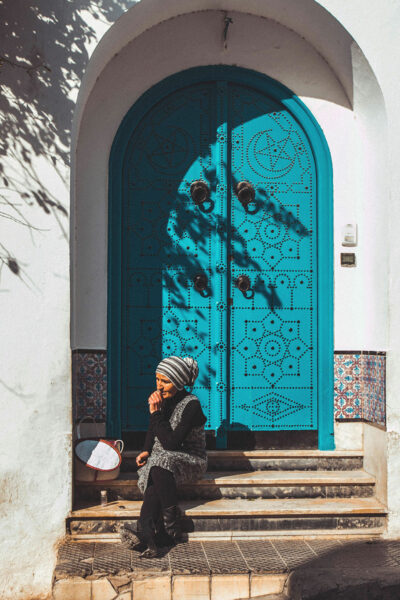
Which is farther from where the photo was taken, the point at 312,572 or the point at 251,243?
the point at 251,243

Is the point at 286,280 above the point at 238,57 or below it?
below

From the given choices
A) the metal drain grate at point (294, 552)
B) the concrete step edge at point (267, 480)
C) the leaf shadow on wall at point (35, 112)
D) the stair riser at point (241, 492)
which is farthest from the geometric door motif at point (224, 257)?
the metal drain grate at point (294, 552)

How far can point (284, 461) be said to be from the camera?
215 inches

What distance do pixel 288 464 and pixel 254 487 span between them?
45 centimetres

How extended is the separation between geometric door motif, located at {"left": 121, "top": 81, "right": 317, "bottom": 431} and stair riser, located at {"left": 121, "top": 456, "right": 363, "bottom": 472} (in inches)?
11.4

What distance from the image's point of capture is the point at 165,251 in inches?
221

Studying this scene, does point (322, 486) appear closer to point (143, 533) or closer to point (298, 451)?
point (298, 451)

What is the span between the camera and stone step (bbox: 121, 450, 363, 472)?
5422 mm

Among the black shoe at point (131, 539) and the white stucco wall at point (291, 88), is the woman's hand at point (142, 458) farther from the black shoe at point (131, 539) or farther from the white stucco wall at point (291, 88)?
the white stucco wall at point (291, 88)

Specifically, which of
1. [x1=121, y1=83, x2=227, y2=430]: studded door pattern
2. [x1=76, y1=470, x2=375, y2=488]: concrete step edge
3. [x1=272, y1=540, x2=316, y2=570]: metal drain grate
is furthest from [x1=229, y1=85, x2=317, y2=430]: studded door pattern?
[x1=272, y1=540, x2=316, y2=570]: metal drain grate

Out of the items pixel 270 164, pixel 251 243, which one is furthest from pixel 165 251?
pixel 270 164

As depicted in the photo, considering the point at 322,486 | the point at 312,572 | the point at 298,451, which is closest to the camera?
the point at 312,572

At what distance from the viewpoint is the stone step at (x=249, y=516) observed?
4758 millimetres

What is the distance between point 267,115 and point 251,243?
3.49 feet
